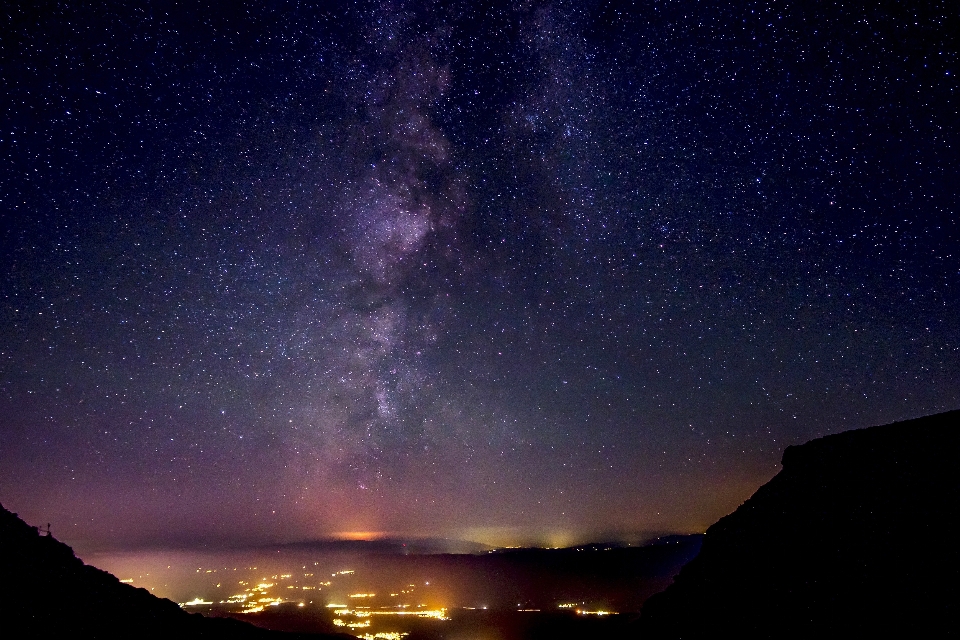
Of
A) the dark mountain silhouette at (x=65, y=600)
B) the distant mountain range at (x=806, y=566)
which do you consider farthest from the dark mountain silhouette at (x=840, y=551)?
the dark mountain silhouette at (x=65, y=600)

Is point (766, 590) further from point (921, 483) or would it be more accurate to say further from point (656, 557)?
point (656, 557)

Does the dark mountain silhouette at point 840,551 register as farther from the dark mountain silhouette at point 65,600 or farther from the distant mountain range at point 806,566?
the dark mountain silhouette at point 65,600

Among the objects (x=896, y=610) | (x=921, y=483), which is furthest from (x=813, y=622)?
(x=921, y=483)

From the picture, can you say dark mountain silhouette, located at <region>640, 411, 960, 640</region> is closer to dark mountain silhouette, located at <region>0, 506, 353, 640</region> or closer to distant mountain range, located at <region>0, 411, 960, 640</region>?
distant mountain range, located at <region>0, 411, 960, 640</region>

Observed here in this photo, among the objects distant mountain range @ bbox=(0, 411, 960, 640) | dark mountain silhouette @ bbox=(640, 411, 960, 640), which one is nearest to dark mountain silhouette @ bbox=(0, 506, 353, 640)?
distant mountain range @ bbox=(0, 411, 960, 640)

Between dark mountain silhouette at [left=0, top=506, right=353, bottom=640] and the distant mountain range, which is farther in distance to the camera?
dark mountain silhouette at [left=0, top=506, right=353, bottom=640]

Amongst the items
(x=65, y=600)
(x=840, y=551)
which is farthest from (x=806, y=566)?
(x=65, y=600)
